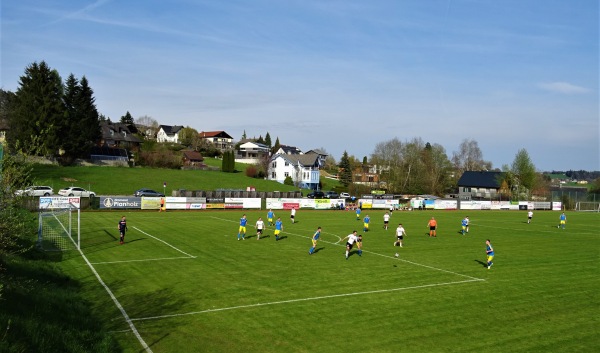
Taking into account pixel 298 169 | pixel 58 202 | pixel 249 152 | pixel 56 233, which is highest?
pixel 249 152

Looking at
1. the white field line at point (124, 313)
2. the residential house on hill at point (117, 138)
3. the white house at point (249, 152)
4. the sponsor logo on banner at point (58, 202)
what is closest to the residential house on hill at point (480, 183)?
the white house at point (249, 152)

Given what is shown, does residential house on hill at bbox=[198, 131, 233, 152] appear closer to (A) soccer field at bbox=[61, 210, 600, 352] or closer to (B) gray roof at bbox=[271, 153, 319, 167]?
(B) gray roof at bbox=[271, 153, 319, 167]

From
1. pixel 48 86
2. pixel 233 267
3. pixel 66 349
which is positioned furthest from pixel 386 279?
pixel 48 86

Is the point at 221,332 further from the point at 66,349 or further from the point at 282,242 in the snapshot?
the point at 282,242

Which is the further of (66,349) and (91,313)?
(91,313)

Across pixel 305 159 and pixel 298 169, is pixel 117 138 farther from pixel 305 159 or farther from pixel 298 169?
pixel 305 159

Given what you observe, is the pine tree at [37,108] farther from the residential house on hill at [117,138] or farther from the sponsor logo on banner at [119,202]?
the residential house on hill at [117,138]

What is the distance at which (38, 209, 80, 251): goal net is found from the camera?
94.5 feet

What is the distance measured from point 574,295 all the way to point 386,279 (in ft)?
26.8

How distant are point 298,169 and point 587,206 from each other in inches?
2574

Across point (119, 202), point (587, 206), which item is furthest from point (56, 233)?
point (587, 206)

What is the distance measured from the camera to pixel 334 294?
19375mm

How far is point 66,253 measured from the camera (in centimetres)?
2714

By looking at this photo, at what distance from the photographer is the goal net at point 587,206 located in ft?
290
